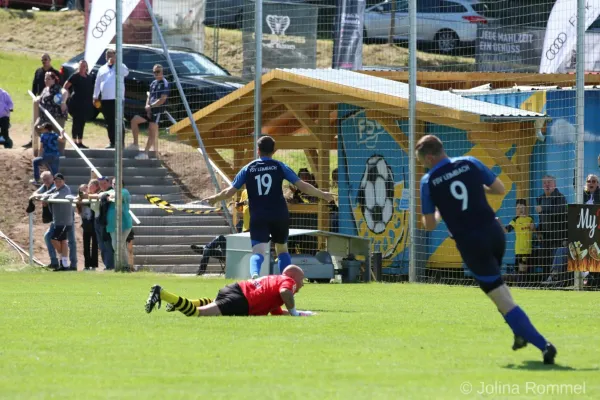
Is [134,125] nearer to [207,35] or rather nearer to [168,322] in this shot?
[207,35]

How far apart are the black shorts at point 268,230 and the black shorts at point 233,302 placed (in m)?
2.55

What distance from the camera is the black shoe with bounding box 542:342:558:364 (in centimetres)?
871

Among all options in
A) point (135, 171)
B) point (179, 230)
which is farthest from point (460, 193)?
point (135, 171)

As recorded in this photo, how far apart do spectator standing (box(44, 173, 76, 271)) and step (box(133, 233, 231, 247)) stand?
5.68 feet

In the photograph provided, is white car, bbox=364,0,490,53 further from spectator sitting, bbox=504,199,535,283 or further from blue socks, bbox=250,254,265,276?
blue socks, bbox=250,254,265,276

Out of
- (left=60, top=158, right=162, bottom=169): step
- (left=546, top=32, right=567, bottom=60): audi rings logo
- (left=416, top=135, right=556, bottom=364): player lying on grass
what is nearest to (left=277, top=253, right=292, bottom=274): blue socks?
(left=416, top=135, right=556, bottom=364): player lying on grass

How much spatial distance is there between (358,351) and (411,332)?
1623 mm

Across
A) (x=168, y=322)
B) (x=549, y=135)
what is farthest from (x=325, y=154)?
(x=168, y=322)

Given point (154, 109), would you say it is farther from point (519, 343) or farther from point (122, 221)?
point (519, 343)

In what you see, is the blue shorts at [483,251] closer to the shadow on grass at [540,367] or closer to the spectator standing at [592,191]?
the shadow on grass at [540,367]

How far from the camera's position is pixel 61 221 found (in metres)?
24.4

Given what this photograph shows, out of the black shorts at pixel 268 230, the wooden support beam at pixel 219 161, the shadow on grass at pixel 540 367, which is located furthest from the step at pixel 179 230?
the shadow on grass at pixel 540 367

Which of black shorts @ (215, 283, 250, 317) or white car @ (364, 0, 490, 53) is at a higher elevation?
white car @ (364, 0, 490, 53)

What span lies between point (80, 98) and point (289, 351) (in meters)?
20.6
